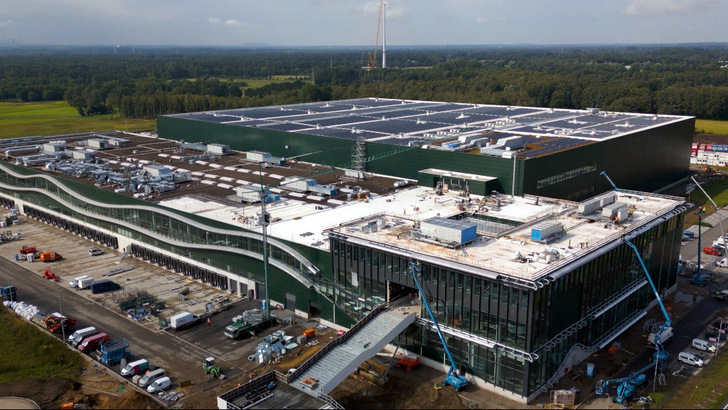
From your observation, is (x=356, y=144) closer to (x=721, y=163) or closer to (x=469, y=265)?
(x=469, y=265)

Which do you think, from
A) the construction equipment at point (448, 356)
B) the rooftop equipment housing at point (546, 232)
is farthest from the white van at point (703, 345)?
the construction equipment at point (448, 356)

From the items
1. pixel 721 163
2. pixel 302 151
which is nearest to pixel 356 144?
pixel 302 151

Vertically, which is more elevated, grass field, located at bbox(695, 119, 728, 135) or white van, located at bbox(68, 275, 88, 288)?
grass field, located at bbox(695, 119, 728, 135)

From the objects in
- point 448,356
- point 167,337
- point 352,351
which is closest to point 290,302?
point 167,337

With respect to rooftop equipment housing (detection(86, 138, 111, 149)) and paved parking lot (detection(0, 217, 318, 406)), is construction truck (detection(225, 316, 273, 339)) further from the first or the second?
rooftop equipment housing (detection(86, 138, 111, 149))

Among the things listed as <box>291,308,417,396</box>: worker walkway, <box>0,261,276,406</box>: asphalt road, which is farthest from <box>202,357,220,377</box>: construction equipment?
<box>291,308,417,396</box>: worker walkway

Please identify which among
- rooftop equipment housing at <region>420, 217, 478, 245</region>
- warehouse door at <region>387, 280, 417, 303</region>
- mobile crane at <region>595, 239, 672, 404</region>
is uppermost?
rooftop equipment housing at <region>420, 217, 478, 245</region>
